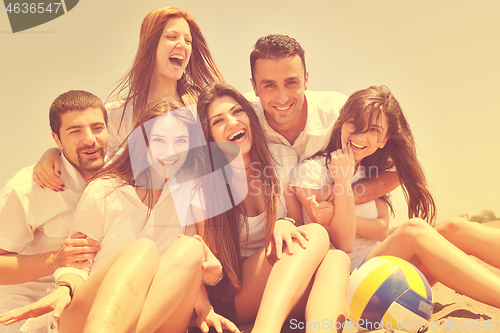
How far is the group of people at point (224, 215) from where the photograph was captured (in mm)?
2994

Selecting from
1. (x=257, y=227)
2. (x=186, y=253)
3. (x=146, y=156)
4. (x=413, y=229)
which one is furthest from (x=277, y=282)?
(x=146, y=156)

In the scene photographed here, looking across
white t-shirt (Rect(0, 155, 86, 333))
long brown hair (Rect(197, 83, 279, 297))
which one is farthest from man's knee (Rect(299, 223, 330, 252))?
white t-shirt (Rect(0, 155, 86, 333))

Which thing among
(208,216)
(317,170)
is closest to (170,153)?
(208,216)

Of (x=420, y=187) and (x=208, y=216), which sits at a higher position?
(x=208, y=216)

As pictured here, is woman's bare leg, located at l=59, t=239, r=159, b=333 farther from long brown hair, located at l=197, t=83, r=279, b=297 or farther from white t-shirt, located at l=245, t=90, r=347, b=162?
white t-shirt, located at l=245, t=90, r=347, b=162

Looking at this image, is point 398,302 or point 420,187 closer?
point 398,302

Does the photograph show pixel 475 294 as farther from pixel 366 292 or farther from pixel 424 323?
pixel 366 292

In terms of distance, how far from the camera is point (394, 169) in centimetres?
505

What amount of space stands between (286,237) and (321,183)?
928 mm

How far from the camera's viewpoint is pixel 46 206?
13.3ft

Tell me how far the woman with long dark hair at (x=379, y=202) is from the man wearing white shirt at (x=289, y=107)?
0.17 m

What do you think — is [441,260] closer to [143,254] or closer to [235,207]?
[235,207]

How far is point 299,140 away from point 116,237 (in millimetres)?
2315

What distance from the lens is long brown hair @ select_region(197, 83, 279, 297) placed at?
3654mm
